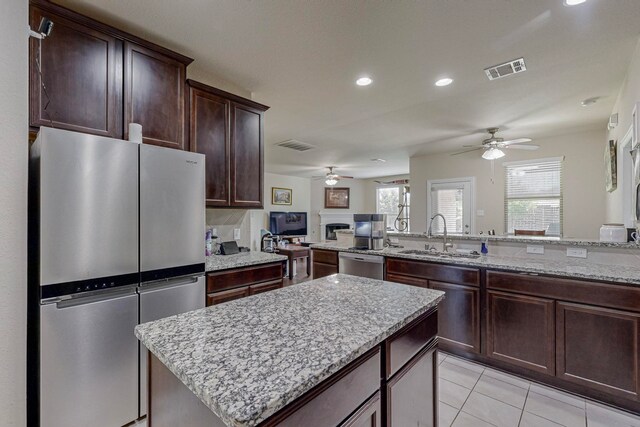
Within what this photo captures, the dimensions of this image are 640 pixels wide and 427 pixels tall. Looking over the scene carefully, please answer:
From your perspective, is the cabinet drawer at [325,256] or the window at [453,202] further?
the window at [453,202]

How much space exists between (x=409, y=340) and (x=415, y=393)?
0.26 metres

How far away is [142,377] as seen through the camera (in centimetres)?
176

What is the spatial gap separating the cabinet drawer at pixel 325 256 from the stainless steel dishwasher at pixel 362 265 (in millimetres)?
95

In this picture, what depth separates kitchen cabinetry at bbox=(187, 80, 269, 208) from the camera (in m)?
2.47

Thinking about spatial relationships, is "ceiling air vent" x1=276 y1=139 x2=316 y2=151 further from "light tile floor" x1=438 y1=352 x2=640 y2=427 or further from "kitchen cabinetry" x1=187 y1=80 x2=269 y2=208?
"light tile floor" x1=438 y1=352 x2=640 y2=427

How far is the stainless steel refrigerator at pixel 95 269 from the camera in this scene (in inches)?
57.3

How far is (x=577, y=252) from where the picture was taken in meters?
2.52

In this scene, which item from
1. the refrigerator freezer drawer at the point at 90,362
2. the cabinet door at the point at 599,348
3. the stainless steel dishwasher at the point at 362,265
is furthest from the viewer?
the stainless steel dishwasher at the point at 362,265

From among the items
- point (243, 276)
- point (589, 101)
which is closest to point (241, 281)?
point (243, 276)

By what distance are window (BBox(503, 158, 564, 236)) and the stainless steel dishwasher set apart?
368 centimetres

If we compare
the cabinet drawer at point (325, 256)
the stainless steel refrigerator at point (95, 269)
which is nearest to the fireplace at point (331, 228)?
the cabinet drawer at point (325, 256)

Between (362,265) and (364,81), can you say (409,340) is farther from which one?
(364,81)

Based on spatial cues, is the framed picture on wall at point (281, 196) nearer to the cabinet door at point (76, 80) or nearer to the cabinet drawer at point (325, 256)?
the cabinet drawer at point (325, 256)

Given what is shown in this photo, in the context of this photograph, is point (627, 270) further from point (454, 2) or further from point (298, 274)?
point (298, 274)
